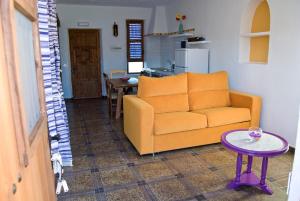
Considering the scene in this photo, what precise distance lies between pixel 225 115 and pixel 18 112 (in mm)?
3054

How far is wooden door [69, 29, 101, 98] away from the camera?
7.13 m

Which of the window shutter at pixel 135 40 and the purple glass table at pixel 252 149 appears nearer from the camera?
the purple glass table at pixel 252 149

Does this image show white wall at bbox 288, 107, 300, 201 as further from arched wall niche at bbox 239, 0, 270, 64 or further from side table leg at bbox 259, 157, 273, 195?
arched wall niche at bbox 239, 0, 270, 64

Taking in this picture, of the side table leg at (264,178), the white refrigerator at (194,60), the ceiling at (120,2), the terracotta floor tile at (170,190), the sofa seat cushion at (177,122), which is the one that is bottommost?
the terracotta floor tile at (170,190)

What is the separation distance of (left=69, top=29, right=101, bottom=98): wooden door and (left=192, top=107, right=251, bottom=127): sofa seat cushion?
179 inches

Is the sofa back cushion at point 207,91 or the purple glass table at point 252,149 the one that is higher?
the sofa back cushion at point 207,91

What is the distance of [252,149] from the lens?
2.25 metres

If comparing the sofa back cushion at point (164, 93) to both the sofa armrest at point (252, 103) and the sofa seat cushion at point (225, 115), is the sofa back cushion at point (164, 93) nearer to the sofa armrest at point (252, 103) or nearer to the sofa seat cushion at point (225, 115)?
the sofa seat cushion at point (225, 115)

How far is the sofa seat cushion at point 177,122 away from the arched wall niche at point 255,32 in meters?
1.66

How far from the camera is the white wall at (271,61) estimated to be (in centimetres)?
329

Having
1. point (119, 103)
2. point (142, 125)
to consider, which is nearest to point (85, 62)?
point (119, 103)

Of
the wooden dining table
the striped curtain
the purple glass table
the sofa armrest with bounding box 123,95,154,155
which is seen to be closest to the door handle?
the striped curtain

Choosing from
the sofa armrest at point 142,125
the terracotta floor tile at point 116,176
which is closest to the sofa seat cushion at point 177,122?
the sofa armrest at point 142,125

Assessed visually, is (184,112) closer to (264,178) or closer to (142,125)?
(142,125)
